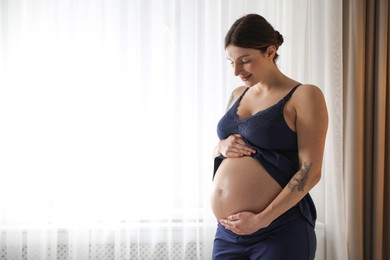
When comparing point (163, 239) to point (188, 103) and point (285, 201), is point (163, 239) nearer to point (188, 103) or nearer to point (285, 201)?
point (188, 103)

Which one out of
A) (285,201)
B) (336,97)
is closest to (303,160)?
(285,201)

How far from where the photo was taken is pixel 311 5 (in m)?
2.44

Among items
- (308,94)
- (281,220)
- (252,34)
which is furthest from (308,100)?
(281,220)

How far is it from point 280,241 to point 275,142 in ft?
1.05

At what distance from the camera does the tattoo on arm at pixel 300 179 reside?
137 cm

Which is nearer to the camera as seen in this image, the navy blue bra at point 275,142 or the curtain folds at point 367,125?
the navy blue bra at point 275,142

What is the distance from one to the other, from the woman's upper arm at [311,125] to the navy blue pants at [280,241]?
0.19 metres

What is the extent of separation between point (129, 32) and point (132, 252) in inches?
47.3

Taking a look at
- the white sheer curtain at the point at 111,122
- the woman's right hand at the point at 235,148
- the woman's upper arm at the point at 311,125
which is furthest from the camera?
the white sheer curtain at the point at 111,122

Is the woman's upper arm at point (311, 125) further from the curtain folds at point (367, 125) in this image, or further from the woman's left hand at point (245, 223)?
the curtain folds at point (367, 125)

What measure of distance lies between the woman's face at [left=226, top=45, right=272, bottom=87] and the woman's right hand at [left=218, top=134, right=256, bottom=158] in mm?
210

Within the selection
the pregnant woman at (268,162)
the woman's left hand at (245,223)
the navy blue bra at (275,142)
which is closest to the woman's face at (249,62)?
the pregnant woman at (268,162)

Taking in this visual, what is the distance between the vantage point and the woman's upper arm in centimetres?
136

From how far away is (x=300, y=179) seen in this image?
54.2 inches
